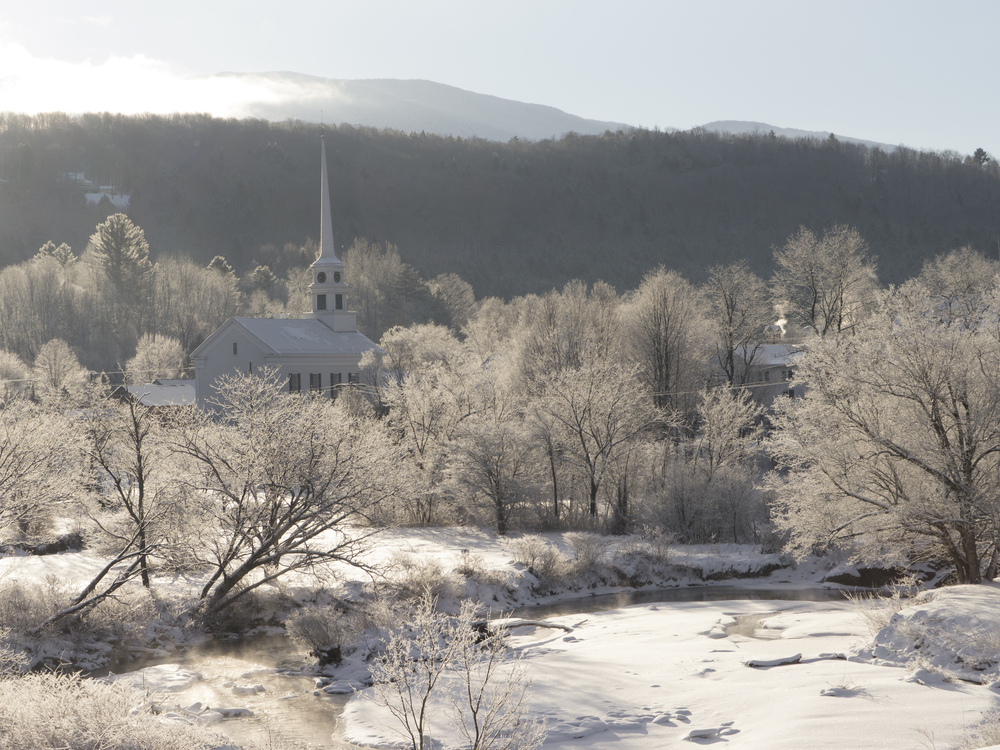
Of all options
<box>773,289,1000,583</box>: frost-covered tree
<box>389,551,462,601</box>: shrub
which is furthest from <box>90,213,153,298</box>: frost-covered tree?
<box>773,289,1000,583</box>: frost-covered tree

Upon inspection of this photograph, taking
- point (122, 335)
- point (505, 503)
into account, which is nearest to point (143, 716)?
point (505, 503)

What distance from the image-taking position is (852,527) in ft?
75.5

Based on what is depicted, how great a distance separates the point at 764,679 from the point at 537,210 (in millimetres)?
182404

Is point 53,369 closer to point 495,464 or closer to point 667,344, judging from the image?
point 495,464

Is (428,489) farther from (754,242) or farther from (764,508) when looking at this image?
(754,242)

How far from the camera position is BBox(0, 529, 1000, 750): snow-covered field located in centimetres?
1352

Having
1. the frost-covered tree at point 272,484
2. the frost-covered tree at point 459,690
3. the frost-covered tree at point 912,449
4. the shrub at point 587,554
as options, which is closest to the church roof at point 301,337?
the shrub at point 587,554

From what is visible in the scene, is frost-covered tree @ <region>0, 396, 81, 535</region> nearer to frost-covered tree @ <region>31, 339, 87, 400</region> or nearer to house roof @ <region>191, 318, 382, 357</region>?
house roof @ <region>191, 318, 382, 357</region>

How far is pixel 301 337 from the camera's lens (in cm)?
6078

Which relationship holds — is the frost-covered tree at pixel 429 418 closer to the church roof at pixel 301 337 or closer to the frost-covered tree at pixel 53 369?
the church roof at pixel 301 337

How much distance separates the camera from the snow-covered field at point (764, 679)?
13.5m

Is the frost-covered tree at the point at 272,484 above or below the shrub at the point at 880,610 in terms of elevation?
above

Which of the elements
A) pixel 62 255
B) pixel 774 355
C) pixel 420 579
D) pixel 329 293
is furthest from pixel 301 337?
pixel 62 255

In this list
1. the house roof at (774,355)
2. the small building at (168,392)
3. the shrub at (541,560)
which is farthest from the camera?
the small building at (168,392)
